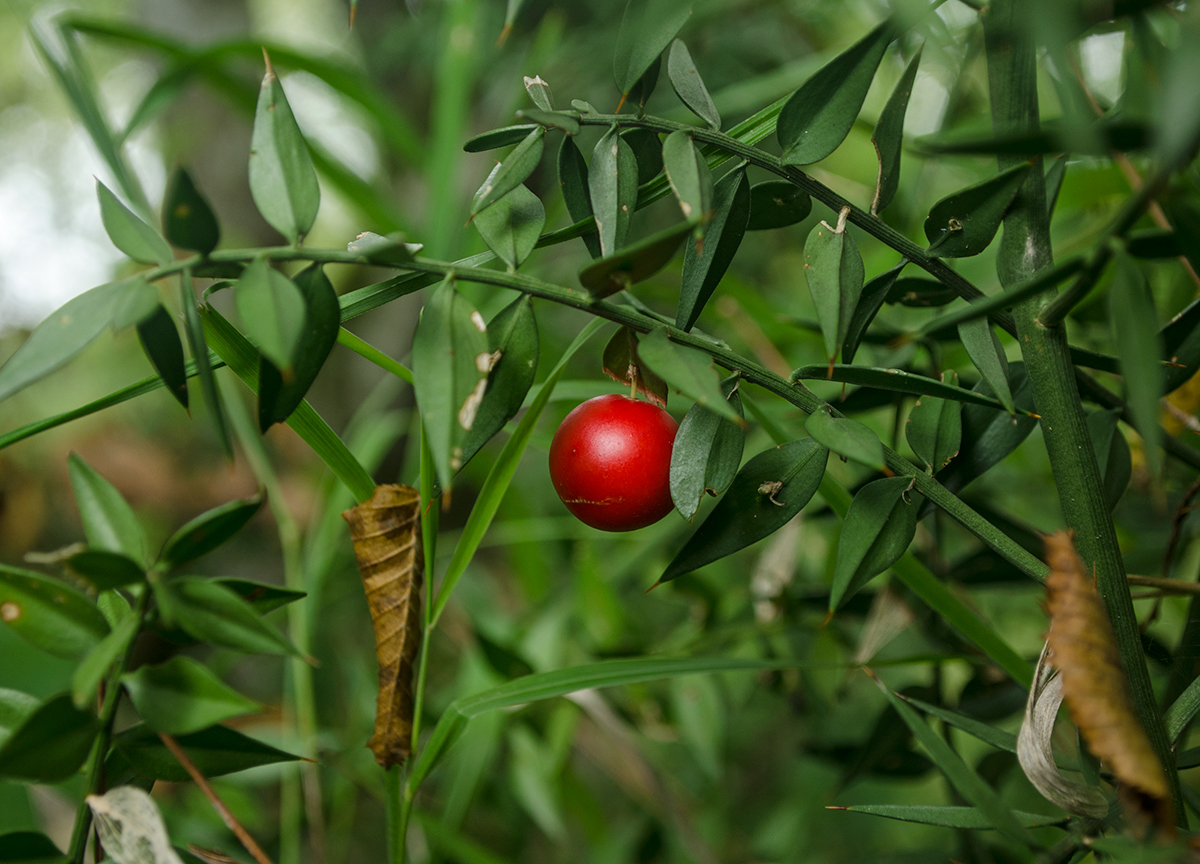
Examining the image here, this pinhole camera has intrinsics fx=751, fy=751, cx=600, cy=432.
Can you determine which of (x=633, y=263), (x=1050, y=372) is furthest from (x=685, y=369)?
(x=1050, y=372)

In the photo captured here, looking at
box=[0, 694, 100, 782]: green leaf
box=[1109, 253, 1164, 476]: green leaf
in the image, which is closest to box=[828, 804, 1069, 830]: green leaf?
box=[1109, 253, 1164, 476]: green leaf

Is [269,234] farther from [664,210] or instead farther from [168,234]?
[168,234]

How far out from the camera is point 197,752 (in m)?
0.25

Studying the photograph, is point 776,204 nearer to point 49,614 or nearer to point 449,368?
point 449,368

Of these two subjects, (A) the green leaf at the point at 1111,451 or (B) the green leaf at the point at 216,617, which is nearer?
(B) the green leaf at the point at 216,617

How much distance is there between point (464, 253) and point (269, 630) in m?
0.55

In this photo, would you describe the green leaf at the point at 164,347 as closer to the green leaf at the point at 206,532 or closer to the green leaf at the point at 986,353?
the green leaf at the point at 206,532

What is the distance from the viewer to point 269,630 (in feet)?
0.71

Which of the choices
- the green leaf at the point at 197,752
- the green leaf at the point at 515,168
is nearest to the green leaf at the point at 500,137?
the green leaf at the point at 515,168

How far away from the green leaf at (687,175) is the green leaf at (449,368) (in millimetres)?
75

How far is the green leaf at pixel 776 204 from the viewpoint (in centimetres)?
28

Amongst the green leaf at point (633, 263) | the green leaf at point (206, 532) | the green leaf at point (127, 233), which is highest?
the green leaf at point (127, 233)

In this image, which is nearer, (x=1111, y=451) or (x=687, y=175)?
(x=687, y=175)

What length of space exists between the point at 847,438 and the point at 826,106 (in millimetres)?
113
